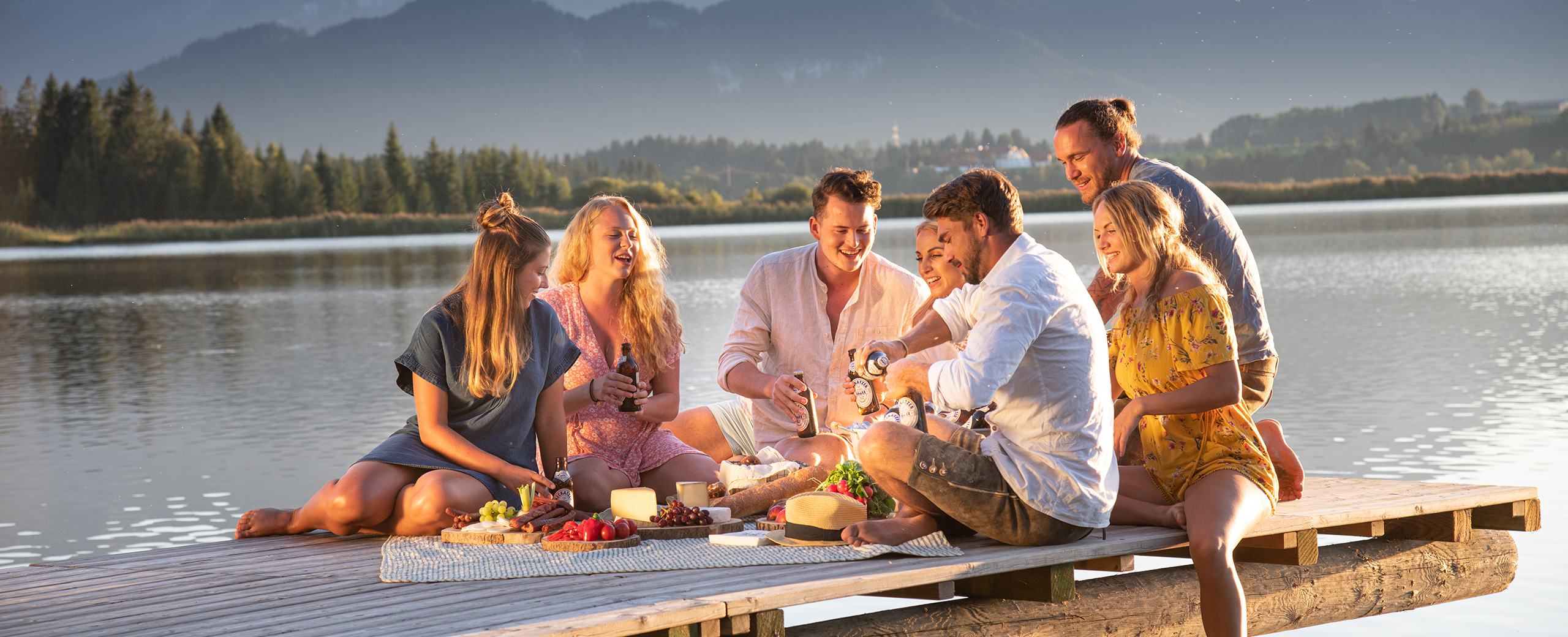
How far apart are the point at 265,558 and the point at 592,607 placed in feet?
6.03

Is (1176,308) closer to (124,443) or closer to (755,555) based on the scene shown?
(755,555)

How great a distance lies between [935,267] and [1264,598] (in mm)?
2064

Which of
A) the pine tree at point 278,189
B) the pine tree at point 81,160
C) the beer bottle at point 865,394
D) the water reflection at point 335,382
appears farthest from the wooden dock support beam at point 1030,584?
the pine tree at point 81,160

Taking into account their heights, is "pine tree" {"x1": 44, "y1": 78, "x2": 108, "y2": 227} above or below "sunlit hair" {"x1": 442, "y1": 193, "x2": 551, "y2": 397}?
above

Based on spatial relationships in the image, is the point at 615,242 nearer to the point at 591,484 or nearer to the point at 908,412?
the point at 591,484

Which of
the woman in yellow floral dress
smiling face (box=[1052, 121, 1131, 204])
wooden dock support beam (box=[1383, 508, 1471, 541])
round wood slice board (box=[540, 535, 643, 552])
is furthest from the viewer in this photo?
wooden dock support beam (box=[1383, 508, 1471, 541])

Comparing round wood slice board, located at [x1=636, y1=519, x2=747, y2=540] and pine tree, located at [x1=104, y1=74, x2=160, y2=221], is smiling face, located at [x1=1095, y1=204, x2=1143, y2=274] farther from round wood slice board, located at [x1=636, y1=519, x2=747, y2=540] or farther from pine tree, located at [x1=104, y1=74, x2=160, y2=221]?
pine tree, located at [x1=104, y1=74, x2=160, y2=221]

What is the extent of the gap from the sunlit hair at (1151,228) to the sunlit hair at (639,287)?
7.59 ft

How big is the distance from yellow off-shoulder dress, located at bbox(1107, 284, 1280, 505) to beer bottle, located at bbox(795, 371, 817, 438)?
134 centimetres

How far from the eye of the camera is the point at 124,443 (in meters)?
13.2

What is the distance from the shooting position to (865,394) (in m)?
4.59

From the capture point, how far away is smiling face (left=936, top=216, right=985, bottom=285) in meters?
4.27

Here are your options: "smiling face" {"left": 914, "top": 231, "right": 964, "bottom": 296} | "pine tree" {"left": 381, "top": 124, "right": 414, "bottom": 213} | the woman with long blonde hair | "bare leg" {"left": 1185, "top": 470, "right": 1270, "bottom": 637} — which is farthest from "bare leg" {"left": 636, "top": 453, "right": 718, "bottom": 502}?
"pine tree" {"left": 381, "top": 124, "right": 414, "bottom": 213}

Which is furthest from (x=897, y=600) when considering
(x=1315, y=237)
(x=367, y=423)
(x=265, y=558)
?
(x=1315, y=237)
